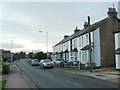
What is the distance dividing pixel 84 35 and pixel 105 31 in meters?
7.37

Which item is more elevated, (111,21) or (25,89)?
(111,21)

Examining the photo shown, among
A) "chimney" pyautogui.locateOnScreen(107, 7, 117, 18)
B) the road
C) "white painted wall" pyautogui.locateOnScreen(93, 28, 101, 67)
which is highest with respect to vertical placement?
"chimney" pyautogui.locateOnScreen(107, 7, 117, 18)

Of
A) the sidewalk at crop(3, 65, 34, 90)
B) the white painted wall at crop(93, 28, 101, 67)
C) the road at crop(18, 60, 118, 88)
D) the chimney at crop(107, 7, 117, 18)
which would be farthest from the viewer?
the chimney at crop(107, 7, 117, 18)

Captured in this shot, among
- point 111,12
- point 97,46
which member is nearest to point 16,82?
point 97,46

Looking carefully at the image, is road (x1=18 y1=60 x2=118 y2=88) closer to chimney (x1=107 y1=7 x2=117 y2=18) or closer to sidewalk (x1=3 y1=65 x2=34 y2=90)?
sidewalk (x1=3 y1=65 x2=34 y2=90)

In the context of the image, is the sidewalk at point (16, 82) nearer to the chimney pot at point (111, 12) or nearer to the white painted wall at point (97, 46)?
the white painted wall at point (97, 46)

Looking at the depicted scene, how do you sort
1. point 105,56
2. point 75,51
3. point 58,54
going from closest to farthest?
point 105,56, point 75,51, point 58,54

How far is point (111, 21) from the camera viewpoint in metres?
45.3

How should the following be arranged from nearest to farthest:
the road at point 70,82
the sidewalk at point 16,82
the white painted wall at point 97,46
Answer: the sidewalk at point 16,82 → the road at point 70,82 → the white painted wall at point 97,46

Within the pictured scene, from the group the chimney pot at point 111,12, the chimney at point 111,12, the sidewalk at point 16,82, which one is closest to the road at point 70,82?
the sidewalk at point 16,82

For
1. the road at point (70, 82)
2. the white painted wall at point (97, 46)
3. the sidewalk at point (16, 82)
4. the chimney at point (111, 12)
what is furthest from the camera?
the chimney at point (111, 12)

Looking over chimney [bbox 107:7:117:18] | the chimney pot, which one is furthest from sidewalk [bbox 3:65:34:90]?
the chimney pot

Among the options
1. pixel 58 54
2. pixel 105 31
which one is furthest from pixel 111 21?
pixel 58 54

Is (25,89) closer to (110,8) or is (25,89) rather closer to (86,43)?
(110,8)
